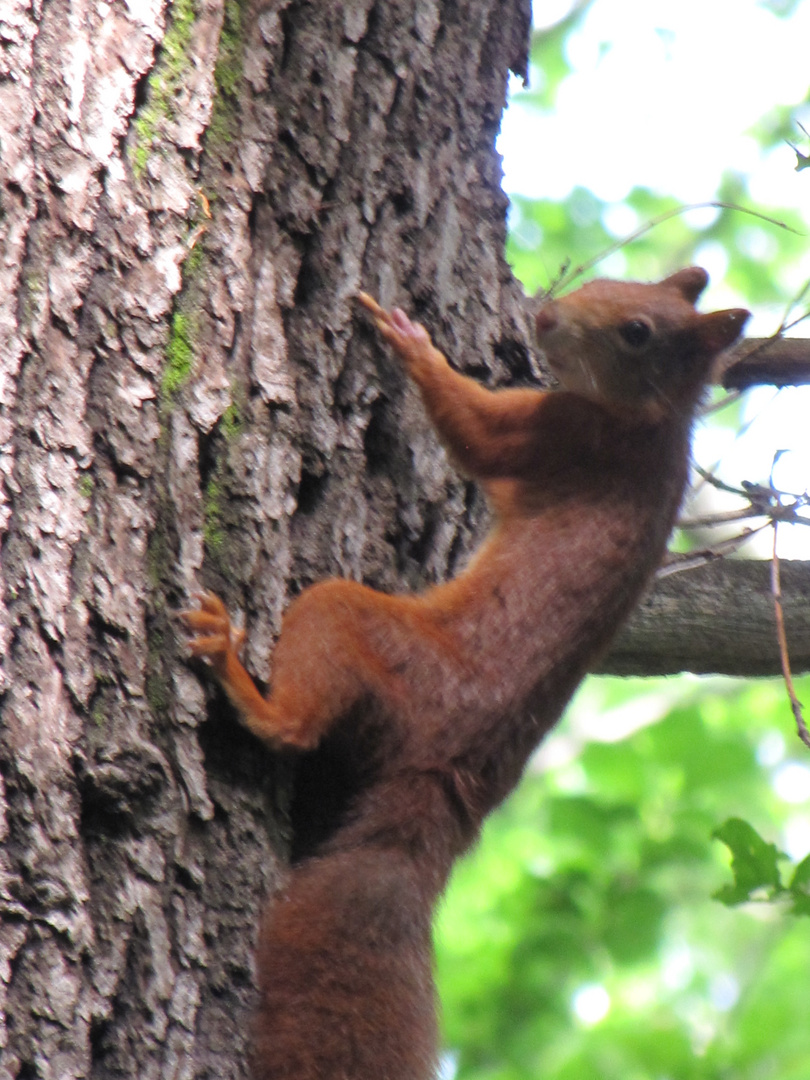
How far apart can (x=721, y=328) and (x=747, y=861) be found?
4.97ft

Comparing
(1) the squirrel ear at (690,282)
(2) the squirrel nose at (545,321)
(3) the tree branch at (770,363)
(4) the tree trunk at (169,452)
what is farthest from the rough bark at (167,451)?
(1) the squirrel ear at (690,282)

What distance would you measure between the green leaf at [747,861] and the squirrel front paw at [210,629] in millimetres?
1468

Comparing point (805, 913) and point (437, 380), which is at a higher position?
point (437, 380)

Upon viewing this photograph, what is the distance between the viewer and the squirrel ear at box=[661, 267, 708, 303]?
383 cm

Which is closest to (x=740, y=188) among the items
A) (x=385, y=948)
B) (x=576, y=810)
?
(x=576, y=810)

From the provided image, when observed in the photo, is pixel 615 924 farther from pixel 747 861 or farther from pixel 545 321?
pixel 545 321

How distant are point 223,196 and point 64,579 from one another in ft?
2.85

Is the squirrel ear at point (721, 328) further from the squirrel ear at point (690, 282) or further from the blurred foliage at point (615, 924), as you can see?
the blurred foliage at point (615, 924)

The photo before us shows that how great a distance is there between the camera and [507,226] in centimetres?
324

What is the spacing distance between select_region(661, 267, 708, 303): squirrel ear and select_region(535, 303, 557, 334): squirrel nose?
0.63m

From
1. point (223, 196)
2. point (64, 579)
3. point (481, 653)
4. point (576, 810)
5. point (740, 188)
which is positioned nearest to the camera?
point (64, 579)

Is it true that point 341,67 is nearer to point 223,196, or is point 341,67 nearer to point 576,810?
point 223,196

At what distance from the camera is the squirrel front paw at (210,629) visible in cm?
201

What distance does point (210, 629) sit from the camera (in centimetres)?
202
